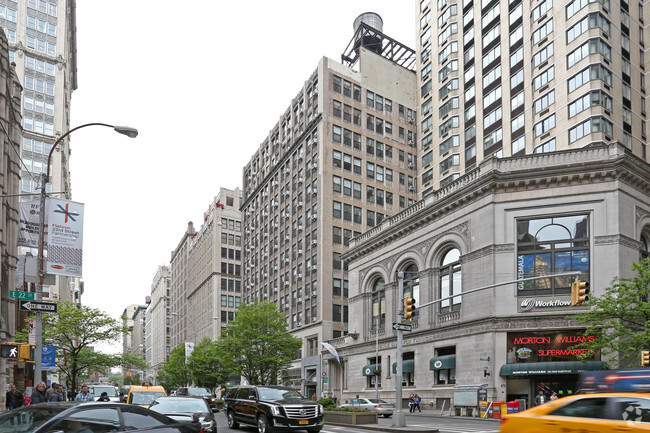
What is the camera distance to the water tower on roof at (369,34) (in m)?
84.4

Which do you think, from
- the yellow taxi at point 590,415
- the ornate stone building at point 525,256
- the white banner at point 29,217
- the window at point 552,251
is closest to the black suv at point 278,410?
the yellow taxi at point 590,415

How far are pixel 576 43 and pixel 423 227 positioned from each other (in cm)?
1965

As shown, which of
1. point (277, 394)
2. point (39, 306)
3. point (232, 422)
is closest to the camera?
point (39, 306)

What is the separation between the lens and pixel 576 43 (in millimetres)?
50781

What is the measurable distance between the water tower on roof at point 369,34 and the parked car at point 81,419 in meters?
75.5

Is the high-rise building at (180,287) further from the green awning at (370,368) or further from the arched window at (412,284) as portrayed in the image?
the arched window at (412,284)

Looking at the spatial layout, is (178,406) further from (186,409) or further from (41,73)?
(41,73)

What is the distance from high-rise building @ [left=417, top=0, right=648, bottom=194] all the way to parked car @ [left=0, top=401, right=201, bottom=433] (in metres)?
45.8

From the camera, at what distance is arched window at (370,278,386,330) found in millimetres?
55031

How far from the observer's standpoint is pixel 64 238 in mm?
18219

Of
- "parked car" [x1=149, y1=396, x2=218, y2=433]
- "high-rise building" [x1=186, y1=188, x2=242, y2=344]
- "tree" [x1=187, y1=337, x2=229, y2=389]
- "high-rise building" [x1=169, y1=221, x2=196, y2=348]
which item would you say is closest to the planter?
"parked car" [x1=149, y1=396, x2=218, y2=433]

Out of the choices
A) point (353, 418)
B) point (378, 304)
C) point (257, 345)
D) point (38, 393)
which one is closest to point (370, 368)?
point (378, 304)

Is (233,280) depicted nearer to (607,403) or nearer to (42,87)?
(42,87)

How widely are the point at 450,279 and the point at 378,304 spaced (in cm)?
1183
